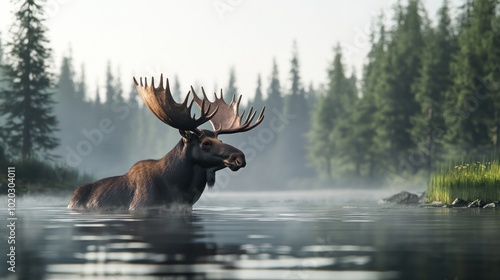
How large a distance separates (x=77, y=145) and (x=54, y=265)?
158 meters

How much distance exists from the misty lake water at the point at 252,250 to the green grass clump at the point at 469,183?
11638 mm

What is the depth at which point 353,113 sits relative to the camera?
328 feet

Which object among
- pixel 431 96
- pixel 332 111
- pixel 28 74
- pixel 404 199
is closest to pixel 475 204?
pixel 404 199

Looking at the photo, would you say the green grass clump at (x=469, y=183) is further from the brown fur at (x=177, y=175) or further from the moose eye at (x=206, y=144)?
the moose eye at (x=206, y=144)

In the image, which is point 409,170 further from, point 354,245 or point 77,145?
point 77,145

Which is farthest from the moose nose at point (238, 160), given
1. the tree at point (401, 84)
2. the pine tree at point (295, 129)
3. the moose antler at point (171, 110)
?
the pine tree at point (295, 129)

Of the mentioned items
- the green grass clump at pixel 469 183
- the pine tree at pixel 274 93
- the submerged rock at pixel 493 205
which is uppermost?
the pine tree at pixel 274 93

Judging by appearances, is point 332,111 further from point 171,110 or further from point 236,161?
point 236,161

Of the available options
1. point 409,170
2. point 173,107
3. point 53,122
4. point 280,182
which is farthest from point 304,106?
point 173,107

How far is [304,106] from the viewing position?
155 metres

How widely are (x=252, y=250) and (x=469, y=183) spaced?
19.3m

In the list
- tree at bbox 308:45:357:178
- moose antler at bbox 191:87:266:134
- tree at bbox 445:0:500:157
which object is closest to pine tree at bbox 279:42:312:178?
tree at bbox 308:45:357:178

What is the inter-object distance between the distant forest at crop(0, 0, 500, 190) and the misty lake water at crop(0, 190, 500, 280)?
697 inches

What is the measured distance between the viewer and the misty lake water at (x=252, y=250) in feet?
29.3
